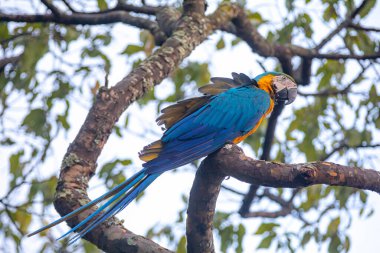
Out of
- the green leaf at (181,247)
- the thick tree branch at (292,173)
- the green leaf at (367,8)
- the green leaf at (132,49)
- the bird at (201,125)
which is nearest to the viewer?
the thick tree branch at (292,173)

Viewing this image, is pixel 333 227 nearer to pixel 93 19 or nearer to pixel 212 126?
pixel 212 126

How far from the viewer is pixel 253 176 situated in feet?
7.50

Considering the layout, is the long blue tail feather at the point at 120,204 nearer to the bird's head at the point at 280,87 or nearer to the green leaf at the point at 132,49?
A: the bird's head at the point at 280,87

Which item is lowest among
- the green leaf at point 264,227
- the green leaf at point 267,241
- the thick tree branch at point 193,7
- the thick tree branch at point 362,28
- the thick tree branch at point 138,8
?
the green leaf at point 267,241

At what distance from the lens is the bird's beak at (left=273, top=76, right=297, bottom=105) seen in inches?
137

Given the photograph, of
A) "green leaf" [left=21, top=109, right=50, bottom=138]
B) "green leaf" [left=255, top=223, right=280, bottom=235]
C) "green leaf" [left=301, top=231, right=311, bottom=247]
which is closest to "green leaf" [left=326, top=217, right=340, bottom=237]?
"green leaf" [left=301, top=231, right=311, bottom=247]

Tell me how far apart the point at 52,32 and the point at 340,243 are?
7.96 ft

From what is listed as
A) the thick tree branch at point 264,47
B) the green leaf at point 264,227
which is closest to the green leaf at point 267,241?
the green leaf at point 264,227

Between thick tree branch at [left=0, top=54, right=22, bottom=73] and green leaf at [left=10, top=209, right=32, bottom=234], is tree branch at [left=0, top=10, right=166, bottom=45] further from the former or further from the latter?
green leaf at [left=10, top=209, right=32, bottom=234]

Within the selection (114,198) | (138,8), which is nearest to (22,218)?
(138,8)

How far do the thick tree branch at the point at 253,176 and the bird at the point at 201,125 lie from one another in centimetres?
25

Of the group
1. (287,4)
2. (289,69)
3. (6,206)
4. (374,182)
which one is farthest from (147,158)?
(289,69)

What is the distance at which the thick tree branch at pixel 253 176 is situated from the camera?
7.36ft

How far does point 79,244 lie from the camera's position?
451cm
